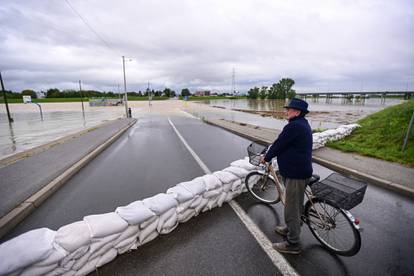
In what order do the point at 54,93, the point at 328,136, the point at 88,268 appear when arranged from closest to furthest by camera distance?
the point at 88,268, the point at 328,136, the point at 54,93

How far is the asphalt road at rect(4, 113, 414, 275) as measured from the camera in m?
2.60

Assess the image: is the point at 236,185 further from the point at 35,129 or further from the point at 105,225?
the point at 35,129

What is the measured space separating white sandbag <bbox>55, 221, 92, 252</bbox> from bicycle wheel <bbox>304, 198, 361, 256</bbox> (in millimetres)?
3095

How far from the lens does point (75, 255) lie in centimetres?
235

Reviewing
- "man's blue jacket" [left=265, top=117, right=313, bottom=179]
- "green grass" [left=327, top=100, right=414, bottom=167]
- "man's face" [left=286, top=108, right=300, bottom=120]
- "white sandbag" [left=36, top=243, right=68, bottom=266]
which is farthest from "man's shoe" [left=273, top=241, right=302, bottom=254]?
"green grass" [left=327, top=100, right=414, bottom=167]

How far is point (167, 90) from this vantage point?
496ft

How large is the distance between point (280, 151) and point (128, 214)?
2.29 metres

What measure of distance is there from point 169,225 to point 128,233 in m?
0.64

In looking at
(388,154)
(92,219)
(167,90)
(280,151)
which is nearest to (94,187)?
(92,219)

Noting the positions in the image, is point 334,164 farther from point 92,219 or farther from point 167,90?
point 167,90

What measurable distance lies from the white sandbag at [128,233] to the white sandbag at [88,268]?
0.97 ft

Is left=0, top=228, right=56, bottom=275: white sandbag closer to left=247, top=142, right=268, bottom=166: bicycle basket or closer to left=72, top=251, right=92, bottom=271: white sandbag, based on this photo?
left=72, top=251, right=92, bottom=271: white sandbag

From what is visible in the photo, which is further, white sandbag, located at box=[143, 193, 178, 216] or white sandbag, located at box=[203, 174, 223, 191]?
white sandbag, located at box=[203, 174, 223, 191]

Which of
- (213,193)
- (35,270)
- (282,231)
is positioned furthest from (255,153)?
(35,270)
